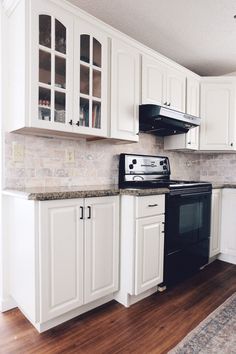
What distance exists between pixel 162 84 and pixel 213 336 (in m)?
2.21

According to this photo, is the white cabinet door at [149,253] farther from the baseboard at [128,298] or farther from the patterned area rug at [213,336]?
the patterned area rug at [213,336]

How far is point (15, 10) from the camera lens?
171cm

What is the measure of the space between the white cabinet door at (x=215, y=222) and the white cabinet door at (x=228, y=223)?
59 millimetres

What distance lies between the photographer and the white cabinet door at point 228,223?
2.90 meters

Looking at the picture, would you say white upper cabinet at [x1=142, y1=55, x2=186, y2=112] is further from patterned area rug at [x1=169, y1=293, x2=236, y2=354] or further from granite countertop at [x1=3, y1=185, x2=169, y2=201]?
patterned area rug at [x1=169, y1=293, x2=236, y2=354]

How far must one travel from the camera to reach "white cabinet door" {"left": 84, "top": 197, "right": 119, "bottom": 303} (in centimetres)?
177

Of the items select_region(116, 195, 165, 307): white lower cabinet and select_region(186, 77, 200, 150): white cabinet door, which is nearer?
select_region(116, 195, 165, 307): white lower cabinet

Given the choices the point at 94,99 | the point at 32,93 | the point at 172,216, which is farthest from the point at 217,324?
the point at 32,93

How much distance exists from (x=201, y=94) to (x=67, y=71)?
1939 millimetres

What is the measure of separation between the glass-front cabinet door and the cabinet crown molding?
43cm

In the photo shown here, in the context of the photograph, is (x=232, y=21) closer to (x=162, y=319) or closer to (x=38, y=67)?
(x=38, y=67)

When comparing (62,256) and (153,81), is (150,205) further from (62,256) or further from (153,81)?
(153,81)

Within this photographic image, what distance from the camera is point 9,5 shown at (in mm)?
1741

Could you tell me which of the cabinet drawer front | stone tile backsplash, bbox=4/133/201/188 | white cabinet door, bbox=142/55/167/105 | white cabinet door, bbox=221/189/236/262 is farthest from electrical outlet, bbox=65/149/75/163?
white cabinet door, bbox=221/189/236/262
